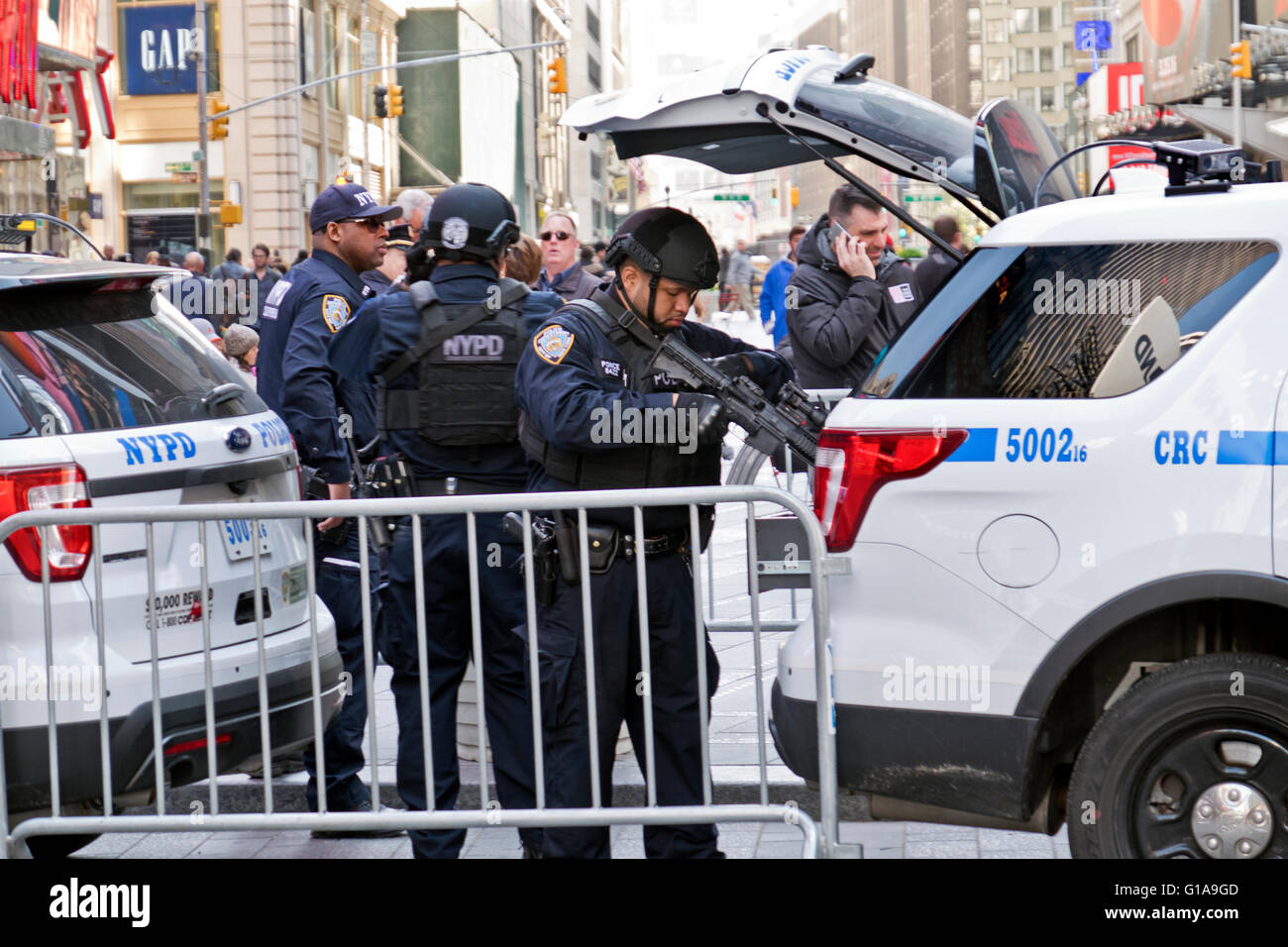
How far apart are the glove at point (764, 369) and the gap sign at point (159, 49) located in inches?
1323

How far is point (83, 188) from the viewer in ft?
105

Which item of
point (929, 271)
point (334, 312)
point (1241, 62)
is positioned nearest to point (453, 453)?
point (334, 312)

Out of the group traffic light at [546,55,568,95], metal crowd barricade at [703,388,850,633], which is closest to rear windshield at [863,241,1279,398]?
metal crowd barricade at [703,388,850,633]

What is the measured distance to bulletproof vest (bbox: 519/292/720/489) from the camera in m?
4.52

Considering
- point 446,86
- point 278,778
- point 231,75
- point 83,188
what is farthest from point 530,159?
point 278,778

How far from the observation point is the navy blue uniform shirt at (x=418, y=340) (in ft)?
16.3

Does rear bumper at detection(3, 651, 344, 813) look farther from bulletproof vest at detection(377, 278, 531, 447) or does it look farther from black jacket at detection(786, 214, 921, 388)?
black jacket at detection(786, 214, 921, 388)

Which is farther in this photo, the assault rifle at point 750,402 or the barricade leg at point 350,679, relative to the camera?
the barricade leg at point 350,679

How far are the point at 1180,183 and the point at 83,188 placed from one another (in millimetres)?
30816

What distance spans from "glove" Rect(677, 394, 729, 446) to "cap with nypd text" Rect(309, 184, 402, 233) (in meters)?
2.39

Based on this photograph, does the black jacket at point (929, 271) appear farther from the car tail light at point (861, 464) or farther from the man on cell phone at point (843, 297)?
the car tail light at point (861, 464)

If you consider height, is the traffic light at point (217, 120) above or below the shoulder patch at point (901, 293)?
above

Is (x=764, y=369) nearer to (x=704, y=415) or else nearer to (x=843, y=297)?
(x=704, y=415)

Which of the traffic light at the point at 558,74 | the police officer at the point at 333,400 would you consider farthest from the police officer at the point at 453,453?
the traffic light at the point at 558,74
